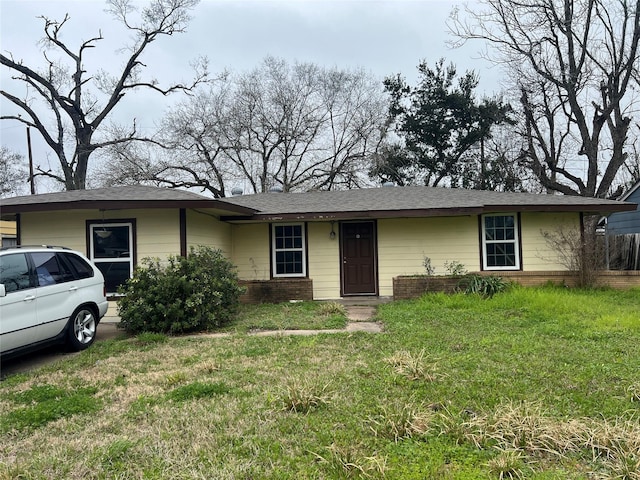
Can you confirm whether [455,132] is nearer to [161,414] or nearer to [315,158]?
[315,158]

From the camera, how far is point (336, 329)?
7.06 metres

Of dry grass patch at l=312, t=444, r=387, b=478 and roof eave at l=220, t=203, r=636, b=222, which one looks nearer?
dry grass patch at l=312, t=444, r=387, b=478

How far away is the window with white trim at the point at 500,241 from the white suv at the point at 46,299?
9.06 meters

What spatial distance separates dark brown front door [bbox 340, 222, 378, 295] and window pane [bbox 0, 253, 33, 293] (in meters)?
7.62

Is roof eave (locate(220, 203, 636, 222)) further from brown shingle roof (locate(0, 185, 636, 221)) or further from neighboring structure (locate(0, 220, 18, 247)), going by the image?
neighboring structure (locate(0, 220, 18, 247))

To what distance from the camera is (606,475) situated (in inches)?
99.0

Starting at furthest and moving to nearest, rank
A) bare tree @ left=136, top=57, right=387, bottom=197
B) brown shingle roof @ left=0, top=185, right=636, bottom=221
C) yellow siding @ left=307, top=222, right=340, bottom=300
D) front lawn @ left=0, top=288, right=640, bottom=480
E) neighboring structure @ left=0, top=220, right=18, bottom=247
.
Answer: bare tree @ left=136, top=57, right=387, bottom=197
neighboring structure @ left=0, top=220, right=18, bottom=247
yellow siding @ left=307, top=222, right=340, bottom=300
brown shingle roof @ left=0, top=185, right=636, bottom=221
front lawn @ left=0, top=288, right=640, bottom=480

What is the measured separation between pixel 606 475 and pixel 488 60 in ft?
70.0

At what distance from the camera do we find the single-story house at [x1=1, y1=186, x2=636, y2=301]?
376 inches

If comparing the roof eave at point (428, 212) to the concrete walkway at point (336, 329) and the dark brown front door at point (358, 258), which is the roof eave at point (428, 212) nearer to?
the dark brown front door at point (358, 258)

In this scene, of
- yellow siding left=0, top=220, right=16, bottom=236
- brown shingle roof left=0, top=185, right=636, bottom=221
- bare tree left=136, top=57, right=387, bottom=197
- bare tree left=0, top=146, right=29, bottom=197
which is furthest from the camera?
bare tree left=0, top=146, right=29, bottom=197

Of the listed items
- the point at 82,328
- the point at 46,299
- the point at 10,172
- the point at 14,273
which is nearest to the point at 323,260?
the point at 82,328

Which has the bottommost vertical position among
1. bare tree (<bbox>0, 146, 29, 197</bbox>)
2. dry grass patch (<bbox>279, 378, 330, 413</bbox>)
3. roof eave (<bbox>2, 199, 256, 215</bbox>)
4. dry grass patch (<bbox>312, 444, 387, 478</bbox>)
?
dry grass patch (<bbox>312, 444, 387, 478</bbox>)

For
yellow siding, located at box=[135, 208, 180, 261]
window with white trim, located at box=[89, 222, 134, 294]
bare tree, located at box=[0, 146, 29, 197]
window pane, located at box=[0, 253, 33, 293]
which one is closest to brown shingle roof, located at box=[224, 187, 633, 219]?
yellow siding, located at box=[135, 208, 180, 261]
